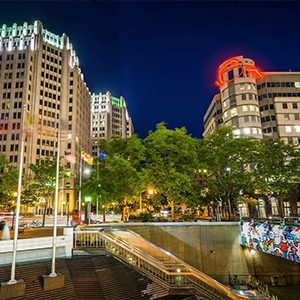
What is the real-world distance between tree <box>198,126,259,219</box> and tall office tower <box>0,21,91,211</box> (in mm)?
60022

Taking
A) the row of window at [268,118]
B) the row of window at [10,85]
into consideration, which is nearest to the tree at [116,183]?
the row of window at [268,118]

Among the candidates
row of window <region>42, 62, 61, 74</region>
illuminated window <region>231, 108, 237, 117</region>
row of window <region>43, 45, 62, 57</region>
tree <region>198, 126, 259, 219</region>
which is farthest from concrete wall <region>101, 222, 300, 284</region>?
row of window <region>43, 45, 62, 57</region>

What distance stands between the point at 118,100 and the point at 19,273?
165 metres

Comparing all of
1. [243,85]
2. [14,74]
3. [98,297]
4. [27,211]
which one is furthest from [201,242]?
[14,74]

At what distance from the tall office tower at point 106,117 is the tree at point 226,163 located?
113 m

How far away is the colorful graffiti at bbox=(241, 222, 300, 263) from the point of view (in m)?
19.2

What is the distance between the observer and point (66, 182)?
90375 mm

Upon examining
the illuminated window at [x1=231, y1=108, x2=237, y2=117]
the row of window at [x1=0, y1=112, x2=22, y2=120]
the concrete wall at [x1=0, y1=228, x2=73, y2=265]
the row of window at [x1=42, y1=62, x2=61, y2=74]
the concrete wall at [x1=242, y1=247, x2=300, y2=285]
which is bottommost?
the concrete wall at [x1=242, y1=247, x2=300, y2=285]

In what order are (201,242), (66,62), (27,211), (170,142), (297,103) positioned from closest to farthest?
(201,242)
(170,142)
(297,103)
(27,211)
(66,62)

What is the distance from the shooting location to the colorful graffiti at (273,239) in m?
19.2

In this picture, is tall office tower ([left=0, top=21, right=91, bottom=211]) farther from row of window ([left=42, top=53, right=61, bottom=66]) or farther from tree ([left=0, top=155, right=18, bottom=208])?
tree ([left=0, top=155, right=18, bottom=208])

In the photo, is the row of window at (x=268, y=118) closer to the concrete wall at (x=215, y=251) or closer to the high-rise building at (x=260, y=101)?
the high-rise building at (x=260, y=101)

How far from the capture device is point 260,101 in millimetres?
67000

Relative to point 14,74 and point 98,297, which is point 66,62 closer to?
point 14,74
